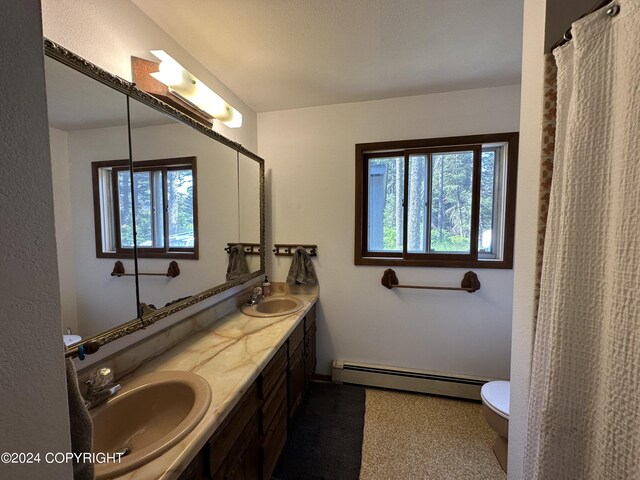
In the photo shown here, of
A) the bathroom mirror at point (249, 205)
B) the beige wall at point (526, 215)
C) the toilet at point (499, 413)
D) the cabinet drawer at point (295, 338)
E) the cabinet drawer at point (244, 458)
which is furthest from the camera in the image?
the bathroom mirror at point (249, 205)

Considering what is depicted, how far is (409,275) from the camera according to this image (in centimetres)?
209

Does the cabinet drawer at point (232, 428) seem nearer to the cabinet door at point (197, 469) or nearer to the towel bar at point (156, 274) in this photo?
the cabinet door at point (197, 469)

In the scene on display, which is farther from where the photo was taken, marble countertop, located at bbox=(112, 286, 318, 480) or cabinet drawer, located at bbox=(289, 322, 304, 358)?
cabinet drawer, located at bbox=(289, 322, 304, 358)

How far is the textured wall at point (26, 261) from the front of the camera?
1.10ft

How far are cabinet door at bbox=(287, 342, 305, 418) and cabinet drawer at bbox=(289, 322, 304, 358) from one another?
0.03 m

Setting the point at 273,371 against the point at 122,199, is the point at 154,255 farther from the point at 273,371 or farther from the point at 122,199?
the point at 273,371

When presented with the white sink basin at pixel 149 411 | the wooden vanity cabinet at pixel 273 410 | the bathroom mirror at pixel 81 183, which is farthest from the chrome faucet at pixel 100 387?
the wooden vanity cabinet at pixel 273 410

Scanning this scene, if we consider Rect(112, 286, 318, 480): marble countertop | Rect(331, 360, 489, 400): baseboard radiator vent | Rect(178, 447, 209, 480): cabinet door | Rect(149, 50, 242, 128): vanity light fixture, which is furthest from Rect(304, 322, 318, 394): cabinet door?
Rect(149, 50, 242, 128): vanity light fixture

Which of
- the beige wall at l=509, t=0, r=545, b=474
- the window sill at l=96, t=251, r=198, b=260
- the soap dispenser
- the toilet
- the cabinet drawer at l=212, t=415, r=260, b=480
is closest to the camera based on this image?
the beige wall at l=509, t=0, r=545, b=474

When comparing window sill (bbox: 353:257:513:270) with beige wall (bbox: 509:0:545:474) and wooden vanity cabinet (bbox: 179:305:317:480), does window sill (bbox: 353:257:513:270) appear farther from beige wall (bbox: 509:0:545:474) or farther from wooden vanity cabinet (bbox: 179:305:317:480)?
beige wall (bbox: 509:0:545:474)

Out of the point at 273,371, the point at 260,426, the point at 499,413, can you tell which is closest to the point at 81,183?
the point at 273,371

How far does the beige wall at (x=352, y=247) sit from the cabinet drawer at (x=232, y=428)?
1.20 m

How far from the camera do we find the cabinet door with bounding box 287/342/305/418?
1.63 m

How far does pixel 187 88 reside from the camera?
1.27 m
